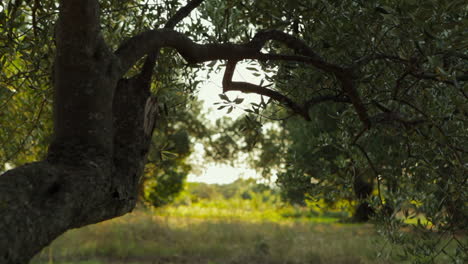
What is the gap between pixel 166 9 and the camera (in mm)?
5699

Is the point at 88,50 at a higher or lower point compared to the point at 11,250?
higher

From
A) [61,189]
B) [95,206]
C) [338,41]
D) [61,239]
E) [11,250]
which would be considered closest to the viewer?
[11,250]

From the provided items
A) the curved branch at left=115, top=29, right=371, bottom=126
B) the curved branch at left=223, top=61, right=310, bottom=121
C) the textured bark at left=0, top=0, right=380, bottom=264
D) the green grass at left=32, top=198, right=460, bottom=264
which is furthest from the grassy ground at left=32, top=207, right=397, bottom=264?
the textured bark at left=0, top=0, right=380, bottom=264

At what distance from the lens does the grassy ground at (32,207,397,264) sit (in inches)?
532

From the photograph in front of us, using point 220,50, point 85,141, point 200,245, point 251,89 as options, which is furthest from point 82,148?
point 200,245

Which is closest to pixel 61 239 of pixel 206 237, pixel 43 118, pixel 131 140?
pixel 206 237

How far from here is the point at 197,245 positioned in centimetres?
1486

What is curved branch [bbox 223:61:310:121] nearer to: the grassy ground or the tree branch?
the tree branch

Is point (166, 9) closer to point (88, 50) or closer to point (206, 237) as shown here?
point (88, 50)

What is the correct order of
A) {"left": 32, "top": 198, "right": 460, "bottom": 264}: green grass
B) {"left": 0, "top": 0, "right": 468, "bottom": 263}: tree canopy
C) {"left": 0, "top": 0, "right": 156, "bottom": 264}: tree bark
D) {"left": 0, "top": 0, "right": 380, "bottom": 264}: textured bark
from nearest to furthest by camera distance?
{"left": 0, "top": 0, "right": 380, "bottom": 264}: textured bark < {"left": 0, "top": 0, "right": 156, "bottom": 264}: tree bark < {"left": 0, "top": 0, "right": 468, "bottom": 263}: tree canopy < {"left": 32, "top": 198, "right": 460, "bottom": 264}: green grass

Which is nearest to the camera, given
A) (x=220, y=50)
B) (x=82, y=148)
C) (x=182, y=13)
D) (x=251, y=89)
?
(x=82, y=148)

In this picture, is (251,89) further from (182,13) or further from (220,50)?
(182,13)

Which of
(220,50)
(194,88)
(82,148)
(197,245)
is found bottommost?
(197,245)

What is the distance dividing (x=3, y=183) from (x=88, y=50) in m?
1.08
